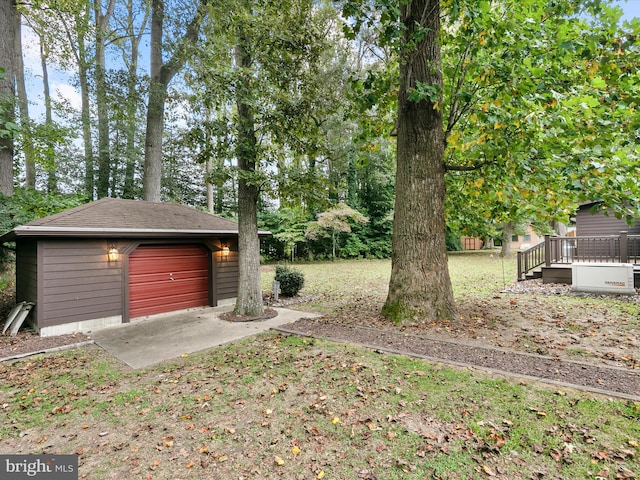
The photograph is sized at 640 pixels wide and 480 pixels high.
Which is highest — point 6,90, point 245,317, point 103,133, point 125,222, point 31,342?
point 103,133

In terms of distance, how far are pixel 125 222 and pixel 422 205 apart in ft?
21.9

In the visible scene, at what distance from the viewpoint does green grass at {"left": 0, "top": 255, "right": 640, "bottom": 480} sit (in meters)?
2.40

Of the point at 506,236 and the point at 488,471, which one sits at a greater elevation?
the point at 506,236

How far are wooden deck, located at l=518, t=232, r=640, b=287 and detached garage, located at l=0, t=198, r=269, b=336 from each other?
10151 mm

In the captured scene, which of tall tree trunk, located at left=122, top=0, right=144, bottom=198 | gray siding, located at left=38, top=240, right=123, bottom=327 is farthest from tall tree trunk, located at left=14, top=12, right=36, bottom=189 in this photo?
gray siding, located at left=38, top=240, right=123, bottom=327

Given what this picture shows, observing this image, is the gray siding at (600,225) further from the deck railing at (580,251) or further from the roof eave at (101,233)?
the roof eave at (101,233)

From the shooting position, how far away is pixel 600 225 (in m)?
13.1

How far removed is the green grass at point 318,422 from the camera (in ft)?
7.87

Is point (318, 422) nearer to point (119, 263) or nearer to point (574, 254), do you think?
point (119, 263)

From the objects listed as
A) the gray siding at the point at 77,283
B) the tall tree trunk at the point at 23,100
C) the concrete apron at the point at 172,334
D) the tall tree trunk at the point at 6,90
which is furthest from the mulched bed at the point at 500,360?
the tall tree trunk at the point at 23,100

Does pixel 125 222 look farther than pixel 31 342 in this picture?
Yes

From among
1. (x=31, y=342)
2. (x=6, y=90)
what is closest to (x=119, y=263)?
(x=31, y=342)

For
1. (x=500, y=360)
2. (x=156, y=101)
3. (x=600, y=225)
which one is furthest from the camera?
(x=600, y=225)

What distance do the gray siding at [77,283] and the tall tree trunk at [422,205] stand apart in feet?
20.5
